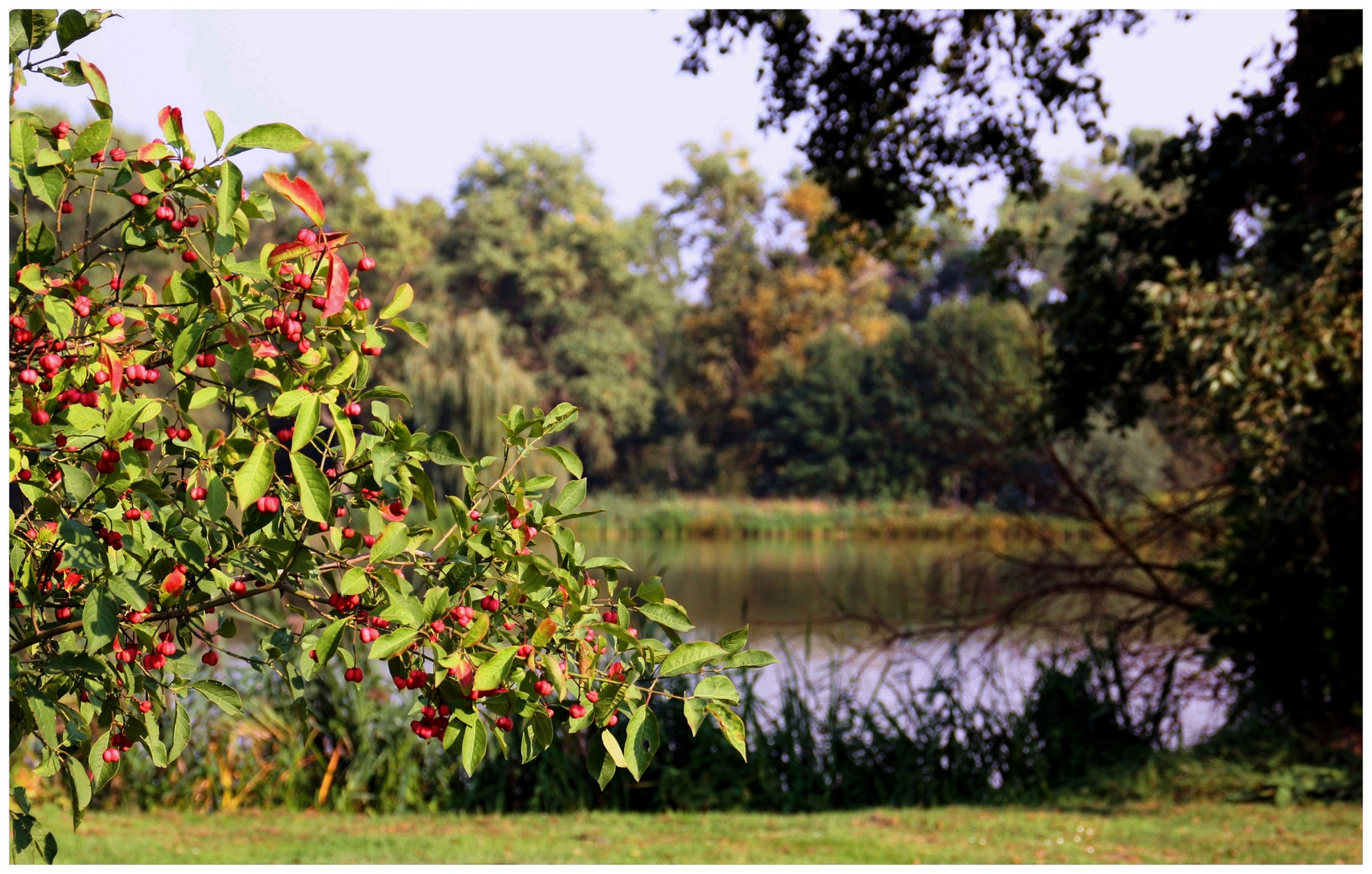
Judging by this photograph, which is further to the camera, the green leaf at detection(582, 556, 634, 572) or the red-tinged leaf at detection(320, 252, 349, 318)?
the green leaf at detection(582, 556, 634, 572)

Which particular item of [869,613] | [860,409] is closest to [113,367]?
[869,613]

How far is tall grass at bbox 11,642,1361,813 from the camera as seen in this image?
5824 mm

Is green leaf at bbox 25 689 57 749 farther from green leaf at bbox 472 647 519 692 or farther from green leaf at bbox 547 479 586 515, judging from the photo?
green leaf at bbox 547 479 586 515

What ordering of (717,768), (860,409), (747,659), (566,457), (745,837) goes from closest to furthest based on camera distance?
(747,659), (566,457), (745,837), (717,768), (860,409)

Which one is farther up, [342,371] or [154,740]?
[342,371]

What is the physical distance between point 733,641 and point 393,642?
0.45 m

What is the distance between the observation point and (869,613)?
14.0 m

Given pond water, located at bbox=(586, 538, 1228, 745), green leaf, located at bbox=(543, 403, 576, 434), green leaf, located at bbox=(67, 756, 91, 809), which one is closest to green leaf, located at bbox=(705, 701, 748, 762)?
green leaf, located at bbox=(543, 403, 576, 434)

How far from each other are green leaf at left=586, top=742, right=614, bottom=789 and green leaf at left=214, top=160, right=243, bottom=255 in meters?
0.82

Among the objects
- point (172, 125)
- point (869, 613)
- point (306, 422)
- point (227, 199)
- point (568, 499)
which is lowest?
point (869, 613)

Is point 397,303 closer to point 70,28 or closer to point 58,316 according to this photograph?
point 58,316

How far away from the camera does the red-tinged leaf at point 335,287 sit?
59.0 inches

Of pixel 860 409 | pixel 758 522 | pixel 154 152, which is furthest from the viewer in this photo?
pixel 758 522

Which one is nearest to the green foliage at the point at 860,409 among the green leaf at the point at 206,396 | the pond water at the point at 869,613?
the pond water at the point at 869,613
